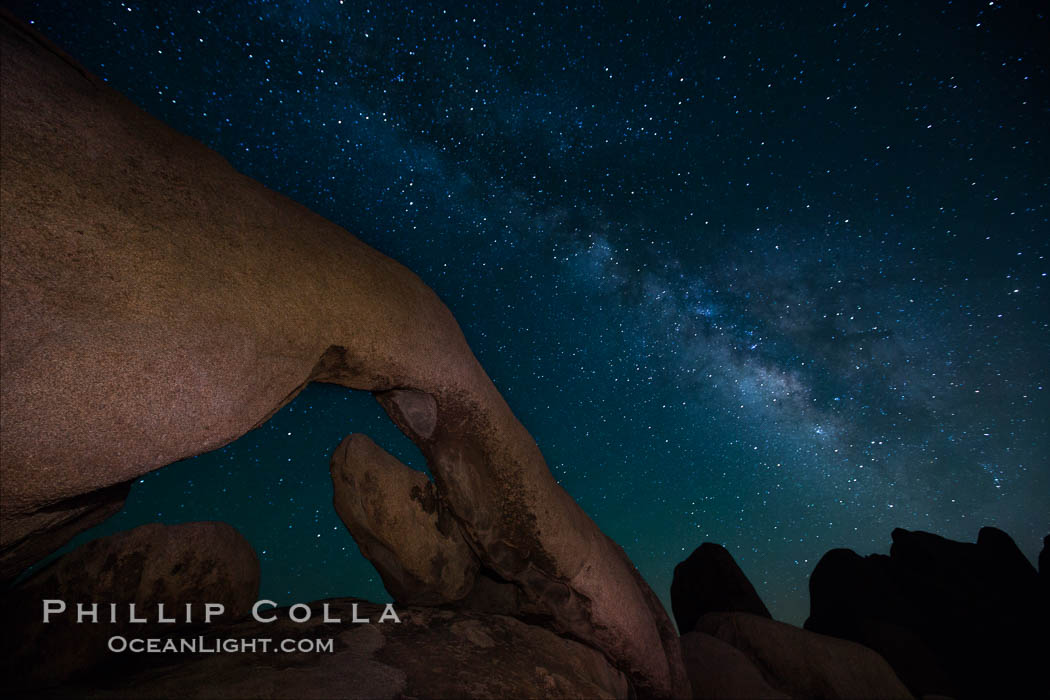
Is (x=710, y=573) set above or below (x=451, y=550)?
below

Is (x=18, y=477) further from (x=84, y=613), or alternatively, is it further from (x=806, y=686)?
(x=806, y=686)

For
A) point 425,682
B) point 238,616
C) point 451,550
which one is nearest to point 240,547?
point 238,616

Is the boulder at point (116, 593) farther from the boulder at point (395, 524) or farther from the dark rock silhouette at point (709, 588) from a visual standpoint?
the dark rock silhouette at point (709, 588)

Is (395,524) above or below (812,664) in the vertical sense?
above

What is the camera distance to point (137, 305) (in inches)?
75.4

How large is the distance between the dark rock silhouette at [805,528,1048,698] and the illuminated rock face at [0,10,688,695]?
12895mm

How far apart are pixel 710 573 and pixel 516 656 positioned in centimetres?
867

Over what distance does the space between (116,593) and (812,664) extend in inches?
293

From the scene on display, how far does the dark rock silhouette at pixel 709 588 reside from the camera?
945 cm

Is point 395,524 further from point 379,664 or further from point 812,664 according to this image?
point 812,664

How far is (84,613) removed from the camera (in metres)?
2.98

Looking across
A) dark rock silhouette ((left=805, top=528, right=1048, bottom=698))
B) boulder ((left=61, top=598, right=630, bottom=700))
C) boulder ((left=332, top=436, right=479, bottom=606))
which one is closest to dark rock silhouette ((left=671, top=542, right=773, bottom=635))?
dark rock silhouette ((left=805, top=528, right=1048, bottom=698))

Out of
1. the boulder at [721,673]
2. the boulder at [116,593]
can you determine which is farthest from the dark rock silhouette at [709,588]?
the boulder at [116,593]

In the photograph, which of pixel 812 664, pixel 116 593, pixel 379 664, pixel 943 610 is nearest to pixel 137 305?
pixel 379 664
